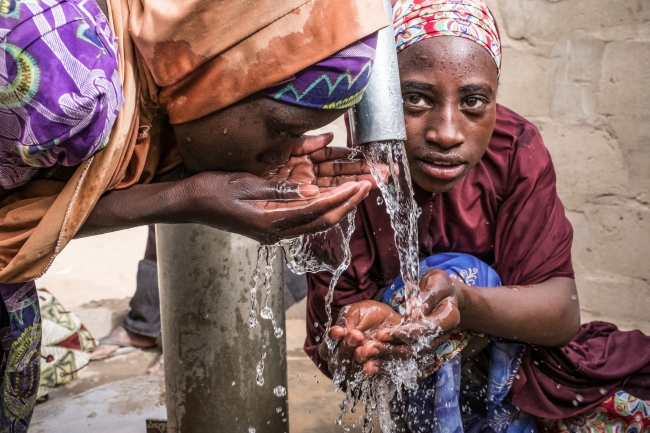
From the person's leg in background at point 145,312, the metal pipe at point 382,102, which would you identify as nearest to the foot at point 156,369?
the person's leg in background at point 145,312

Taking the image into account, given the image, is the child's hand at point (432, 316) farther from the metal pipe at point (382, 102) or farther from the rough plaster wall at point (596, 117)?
the rough plaster wall at point (596, 117)

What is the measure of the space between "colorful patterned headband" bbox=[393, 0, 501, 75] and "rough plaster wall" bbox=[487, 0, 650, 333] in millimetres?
1276

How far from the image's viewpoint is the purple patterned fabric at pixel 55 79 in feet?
3.80

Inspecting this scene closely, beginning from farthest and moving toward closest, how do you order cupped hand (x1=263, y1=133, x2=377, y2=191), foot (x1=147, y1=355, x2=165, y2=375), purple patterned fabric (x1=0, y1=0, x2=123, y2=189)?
foot (x1=147, y1=355, x2=165, y2=375), cupped hand (x1=263, y1=133, x2=377, y2=191), purple patterned fabric (x1=0, y1=0, x2=123, y2=189)

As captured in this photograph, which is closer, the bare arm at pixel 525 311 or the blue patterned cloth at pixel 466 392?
the bare arm at pixel 525 311

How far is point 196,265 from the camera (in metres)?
2.14

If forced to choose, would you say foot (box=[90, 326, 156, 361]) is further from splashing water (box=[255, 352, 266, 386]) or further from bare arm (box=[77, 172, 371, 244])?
bare arm (box=[77, 172, 371, 244])

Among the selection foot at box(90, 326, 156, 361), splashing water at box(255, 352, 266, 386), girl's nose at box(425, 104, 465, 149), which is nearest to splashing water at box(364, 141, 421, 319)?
girl's nose at box(425, 104, 465, 149)

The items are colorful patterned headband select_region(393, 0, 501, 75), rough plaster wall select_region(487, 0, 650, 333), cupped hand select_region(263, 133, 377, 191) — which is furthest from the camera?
rough plaster wall select_region(487, 0, 650, 333)

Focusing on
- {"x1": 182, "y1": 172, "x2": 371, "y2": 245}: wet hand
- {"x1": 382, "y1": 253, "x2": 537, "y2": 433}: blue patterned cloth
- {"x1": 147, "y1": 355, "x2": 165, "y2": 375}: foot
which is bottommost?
{"x1": 147, "y1": 355, "x2": 165, "y2": 375}: foot

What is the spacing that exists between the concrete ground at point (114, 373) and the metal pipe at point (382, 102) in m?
1.31

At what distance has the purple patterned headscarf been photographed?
53.2 inches

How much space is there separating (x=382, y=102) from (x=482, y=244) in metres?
0.79

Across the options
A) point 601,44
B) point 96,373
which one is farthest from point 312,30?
point 96,373
